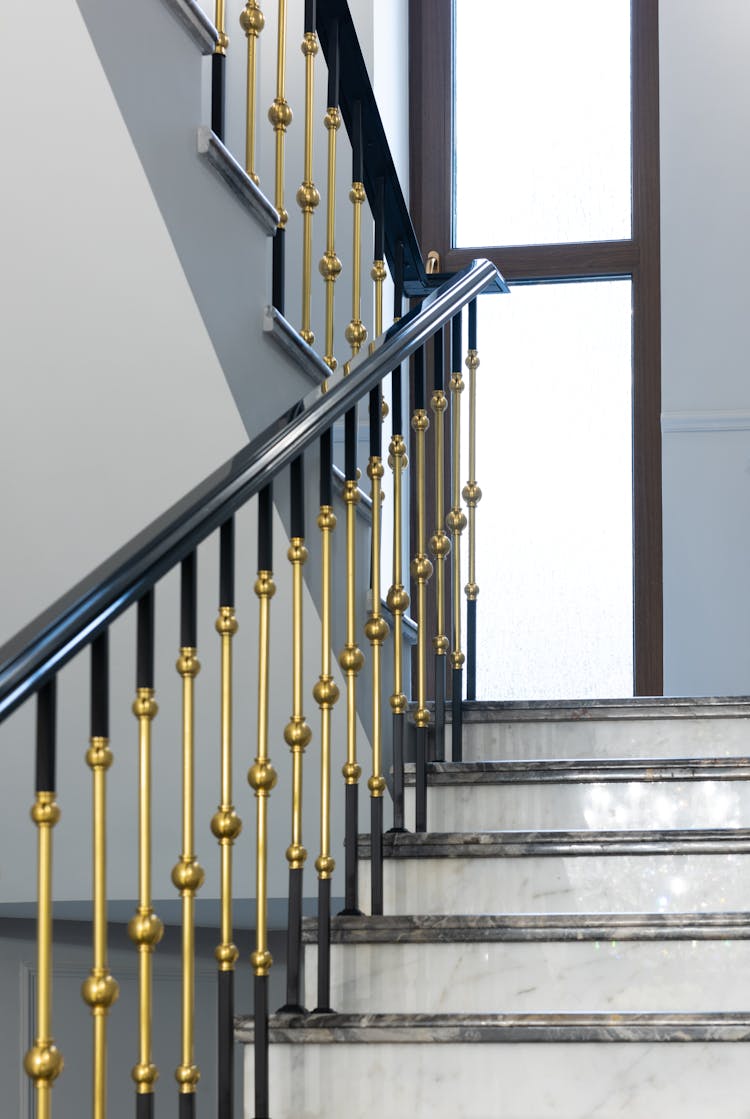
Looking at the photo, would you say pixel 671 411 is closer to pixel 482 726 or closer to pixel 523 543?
pixel 523 543

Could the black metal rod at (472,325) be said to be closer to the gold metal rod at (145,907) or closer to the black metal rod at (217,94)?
the black metal rod at (217,94)

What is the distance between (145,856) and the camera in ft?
4.67

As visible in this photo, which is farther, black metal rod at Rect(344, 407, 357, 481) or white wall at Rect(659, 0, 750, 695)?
white wall at Rect(659, 0, 750, 695)

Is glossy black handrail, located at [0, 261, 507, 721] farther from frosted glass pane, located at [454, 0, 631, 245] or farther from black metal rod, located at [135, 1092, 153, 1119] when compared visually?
frosted glass pane, located at [454, 0, 631, 245]

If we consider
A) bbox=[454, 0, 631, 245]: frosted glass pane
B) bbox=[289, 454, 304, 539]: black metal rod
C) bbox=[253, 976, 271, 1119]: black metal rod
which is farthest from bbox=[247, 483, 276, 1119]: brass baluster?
bbox=[454, 0, 631, 245]: frosted glass pane

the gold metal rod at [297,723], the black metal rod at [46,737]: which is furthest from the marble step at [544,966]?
the black metal rod at [46,737]

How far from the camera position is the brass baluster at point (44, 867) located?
1241mm

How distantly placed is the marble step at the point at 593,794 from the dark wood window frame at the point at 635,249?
232 cm

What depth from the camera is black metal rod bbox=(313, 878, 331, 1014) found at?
6.14 ft

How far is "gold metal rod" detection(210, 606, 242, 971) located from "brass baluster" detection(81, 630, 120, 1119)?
27cm

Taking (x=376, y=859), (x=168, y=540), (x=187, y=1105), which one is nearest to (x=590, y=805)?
(x=376, y=859)

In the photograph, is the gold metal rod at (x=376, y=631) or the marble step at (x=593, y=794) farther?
the marble step at (x=593, y=794)

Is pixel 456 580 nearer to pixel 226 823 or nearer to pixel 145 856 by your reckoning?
pixel 226 823

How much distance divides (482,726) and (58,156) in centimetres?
130
